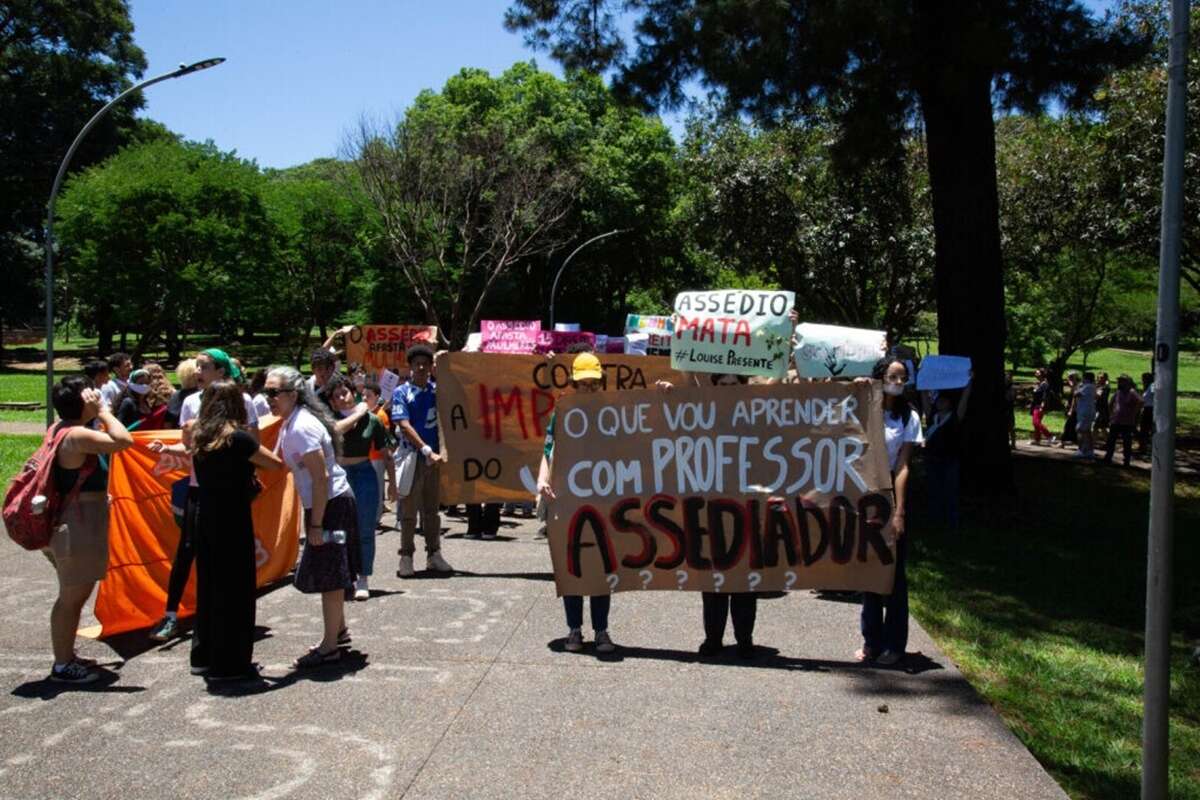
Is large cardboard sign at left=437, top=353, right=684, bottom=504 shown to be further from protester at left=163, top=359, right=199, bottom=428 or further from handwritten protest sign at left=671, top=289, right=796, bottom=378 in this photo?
handwritten protest sign at left=671, top=289, right=796, bottom=378

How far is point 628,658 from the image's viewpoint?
6.45 m

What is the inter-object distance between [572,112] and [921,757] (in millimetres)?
43919

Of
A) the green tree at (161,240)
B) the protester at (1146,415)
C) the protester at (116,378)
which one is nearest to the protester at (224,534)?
the protester at (116,378)

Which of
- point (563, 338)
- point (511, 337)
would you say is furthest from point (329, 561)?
point (563, 338)

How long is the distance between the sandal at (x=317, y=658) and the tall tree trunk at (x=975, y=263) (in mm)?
9519

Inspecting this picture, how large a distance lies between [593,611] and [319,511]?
165cm

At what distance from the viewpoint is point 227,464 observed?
6.00 metres

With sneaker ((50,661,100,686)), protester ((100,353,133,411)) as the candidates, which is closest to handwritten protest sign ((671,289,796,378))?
sneaker ((50,661,100,686))

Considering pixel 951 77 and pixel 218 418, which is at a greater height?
pixel 951 77

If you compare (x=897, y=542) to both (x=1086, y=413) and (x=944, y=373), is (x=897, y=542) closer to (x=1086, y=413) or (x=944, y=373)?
(x=944, y=373)

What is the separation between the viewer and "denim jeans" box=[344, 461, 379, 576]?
8203 mm

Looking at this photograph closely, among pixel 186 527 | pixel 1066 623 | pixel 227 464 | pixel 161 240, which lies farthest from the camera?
pixel 161 240

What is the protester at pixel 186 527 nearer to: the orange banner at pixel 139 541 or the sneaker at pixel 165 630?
the sneaker at pixel 165 630

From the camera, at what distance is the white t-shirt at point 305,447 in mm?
6137
